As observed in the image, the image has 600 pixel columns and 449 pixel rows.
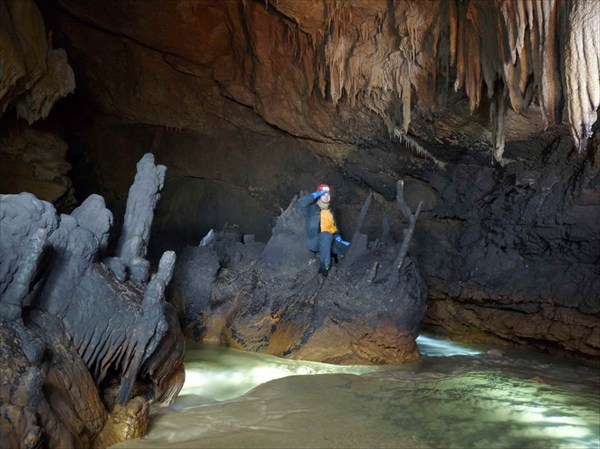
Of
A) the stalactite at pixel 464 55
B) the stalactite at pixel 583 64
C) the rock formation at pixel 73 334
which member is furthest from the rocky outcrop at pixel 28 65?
the stalactite at pixel 583 64

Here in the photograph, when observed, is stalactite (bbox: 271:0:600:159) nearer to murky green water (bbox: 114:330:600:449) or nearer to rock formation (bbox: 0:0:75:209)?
murky green water (bbox: 114:330:600:449)

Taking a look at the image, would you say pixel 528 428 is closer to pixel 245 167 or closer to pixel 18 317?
pixel 18 317

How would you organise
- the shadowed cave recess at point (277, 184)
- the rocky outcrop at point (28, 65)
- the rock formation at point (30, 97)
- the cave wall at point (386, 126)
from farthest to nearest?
1. the rock formation at point (30, 97)
2. the rocky outcrop at point (28, 65)
3. the cave wall at point (386, 126)
4. the shadowed cave recess at point (277, 184)

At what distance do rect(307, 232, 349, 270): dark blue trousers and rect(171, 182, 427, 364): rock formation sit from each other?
6.1 inches

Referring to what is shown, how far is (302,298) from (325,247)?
0.93 m

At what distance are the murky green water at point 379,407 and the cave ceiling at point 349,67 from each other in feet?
8.76

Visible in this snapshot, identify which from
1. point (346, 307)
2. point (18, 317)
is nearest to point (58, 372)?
point (18, 317)

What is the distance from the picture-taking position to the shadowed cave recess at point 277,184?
3990mm

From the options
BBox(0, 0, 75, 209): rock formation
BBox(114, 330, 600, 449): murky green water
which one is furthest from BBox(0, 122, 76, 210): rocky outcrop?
BBox(114, 330, 600, 449): murky green water

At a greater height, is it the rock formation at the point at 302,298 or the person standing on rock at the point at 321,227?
the person standing on rock at the point at 321,227

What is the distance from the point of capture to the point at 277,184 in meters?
12.4

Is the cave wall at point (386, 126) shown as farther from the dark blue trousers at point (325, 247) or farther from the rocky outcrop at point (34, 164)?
the dark blue trousers at point (325, 247)

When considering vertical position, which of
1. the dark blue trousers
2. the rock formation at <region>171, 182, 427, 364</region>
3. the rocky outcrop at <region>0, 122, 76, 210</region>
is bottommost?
the rock formation at <region>171, 182, 427, 364</region>

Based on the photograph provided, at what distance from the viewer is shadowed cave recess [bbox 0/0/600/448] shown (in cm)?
399
